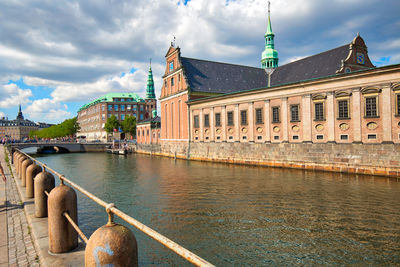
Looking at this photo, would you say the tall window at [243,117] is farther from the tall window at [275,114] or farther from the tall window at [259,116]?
the tall window at [275,114]

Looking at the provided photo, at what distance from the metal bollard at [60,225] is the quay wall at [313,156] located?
24.8 m

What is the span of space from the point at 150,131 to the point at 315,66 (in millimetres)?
37852

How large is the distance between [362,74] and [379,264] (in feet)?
68.8

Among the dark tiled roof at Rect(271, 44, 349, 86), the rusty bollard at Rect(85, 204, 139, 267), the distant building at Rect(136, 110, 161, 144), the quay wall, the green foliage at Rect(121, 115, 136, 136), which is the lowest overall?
the quay wall

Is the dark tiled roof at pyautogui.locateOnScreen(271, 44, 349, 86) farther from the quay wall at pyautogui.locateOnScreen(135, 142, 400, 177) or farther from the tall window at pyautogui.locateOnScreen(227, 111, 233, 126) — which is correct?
the quay wall at pyautogui.locateOnScreen(135, 142, 400, 177)

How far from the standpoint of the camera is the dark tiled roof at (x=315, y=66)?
36.2 metres

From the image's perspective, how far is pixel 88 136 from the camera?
133250 millimetres

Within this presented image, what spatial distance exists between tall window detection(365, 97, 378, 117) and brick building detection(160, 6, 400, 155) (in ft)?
0.26

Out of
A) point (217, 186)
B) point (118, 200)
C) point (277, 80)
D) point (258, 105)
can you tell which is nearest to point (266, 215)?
point (217, 186)

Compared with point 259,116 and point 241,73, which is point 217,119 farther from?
point 241,73

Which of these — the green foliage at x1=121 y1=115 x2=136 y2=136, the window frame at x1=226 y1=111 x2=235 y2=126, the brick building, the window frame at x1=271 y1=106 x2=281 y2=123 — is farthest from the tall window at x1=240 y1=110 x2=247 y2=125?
the green foliage at x1=121 y1=115 x2=136 y2=136

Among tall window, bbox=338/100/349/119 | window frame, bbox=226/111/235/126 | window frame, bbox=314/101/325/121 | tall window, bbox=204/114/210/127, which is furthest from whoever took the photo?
tall window, bbox=204/114/210/127

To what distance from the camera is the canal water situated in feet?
29.0

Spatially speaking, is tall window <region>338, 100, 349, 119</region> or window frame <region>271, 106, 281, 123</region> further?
window frame <region>271, 106, 281, 123</region>
